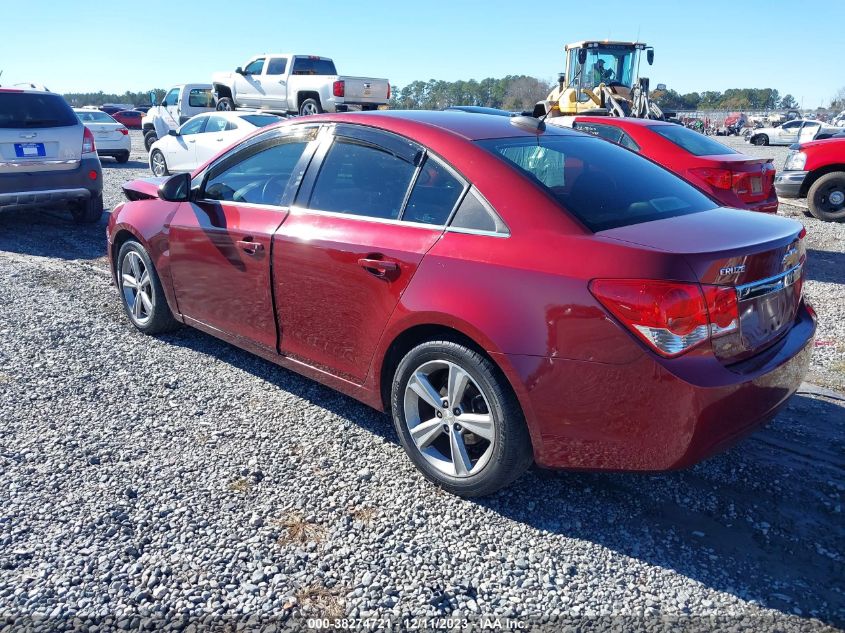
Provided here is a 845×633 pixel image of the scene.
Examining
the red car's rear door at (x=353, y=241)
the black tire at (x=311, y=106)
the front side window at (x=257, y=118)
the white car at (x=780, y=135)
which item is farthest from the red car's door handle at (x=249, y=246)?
the white car at (x=780, y=135)

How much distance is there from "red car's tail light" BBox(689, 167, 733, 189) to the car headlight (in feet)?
14.5

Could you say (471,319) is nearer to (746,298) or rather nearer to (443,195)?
(443,195)

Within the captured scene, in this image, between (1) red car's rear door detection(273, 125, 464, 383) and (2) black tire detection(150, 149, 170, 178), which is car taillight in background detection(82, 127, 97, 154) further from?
(1) red car's rear door detection(273, 125, 464, 383)

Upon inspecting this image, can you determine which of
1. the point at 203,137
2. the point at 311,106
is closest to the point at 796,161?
the point at 203,137

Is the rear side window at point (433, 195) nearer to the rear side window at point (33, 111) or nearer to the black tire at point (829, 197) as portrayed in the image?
the rear side window at point (33, 111)

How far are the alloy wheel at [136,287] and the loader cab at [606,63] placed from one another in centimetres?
1606

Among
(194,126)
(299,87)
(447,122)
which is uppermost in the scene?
(299,87)

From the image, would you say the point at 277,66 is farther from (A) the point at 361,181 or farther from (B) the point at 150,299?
(A) the point at 361,181

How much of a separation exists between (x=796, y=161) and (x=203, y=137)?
10.8 m

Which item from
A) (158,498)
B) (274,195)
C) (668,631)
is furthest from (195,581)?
(274,195)

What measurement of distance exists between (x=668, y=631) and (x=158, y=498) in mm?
2184

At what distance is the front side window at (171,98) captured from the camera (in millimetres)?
23141

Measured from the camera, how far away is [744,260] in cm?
262

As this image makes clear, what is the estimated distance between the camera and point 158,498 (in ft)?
10.2
